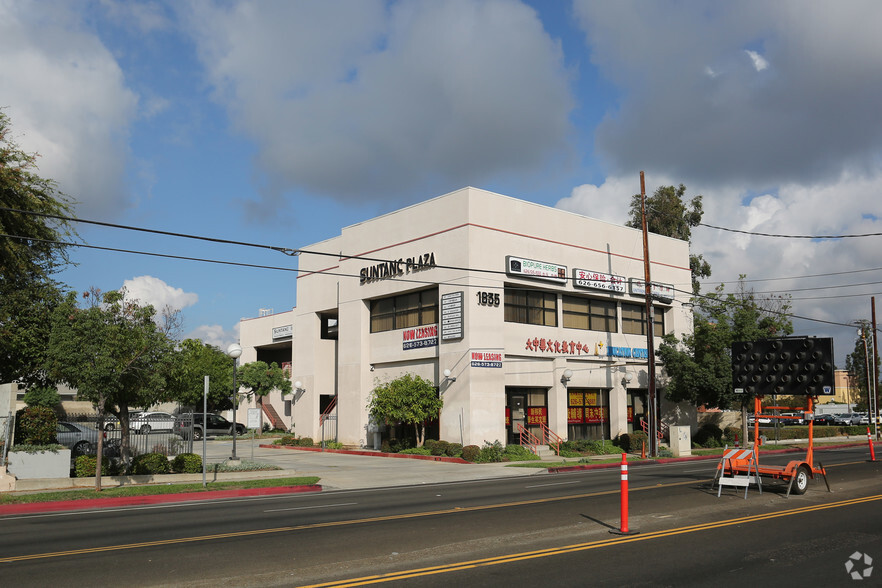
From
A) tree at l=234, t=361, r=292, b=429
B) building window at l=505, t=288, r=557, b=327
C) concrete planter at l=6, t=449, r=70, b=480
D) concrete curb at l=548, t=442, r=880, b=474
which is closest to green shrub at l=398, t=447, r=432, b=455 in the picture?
concrete curb at l=548, t=442, r=880, b=474

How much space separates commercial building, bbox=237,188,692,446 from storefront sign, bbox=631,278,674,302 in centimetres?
9

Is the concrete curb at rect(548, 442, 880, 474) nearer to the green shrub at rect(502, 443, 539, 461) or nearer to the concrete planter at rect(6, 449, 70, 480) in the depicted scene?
the green shrub at rect(502, 443, 539, 461)

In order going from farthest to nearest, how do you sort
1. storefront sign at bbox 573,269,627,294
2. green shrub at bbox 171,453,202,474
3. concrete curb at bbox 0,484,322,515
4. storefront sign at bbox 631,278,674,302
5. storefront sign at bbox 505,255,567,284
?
storefront sign at bbox 631,278,674,302 < storefront sign at bbox 573,269,627,294 < storefront sign at bbox 505,255,567,284 < green shrub at bbox 171,453,202,474 < concrete curb at bbox 0,484,322,515

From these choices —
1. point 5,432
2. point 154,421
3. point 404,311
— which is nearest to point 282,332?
point 154,421

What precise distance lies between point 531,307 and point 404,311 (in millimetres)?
6346

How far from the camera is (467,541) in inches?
441

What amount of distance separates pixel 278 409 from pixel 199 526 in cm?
4301

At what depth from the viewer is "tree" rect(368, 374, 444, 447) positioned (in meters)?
31.6

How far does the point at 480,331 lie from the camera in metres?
31.0

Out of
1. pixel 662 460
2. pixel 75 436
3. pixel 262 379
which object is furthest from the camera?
pixel 262 379

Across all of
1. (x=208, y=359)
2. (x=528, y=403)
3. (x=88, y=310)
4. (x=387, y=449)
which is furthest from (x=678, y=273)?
(x=208, y=359)

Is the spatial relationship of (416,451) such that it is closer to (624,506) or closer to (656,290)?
(656,290)

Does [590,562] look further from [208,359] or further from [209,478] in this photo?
[208,359]

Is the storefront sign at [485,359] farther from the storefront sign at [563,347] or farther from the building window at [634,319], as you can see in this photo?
A: the building window at [634,319]
